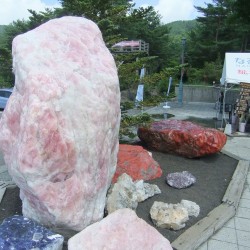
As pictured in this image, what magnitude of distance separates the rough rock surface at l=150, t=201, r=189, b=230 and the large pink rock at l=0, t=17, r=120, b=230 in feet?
2.65

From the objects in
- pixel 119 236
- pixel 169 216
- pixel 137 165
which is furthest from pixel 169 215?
pixel 137 165

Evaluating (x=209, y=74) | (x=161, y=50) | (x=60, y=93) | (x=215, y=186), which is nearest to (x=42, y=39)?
(x=60, y=93)

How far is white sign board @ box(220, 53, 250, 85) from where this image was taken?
11.9 metres

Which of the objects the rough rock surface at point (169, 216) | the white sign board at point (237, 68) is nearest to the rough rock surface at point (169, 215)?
the rough rock surface at point (169, 216)

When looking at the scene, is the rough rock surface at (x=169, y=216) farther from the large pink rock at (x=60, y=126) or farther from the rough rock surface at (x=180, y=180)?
the rough rock surface at (x=180, y=180)

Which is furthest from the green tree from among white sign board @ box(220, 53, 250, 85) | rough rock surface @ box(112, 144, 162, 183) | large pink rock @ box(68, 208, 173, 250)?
large pink rock @ box(68, 208, 173, 250)

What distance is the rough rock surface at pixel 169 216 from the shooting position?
4578 millimetres

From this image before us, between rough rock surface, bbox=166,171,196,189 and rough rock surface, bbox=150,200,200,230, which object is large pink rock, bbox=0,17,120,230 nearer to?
rough rock surface, bbox=150,200,200,230

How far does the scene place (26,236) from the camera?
3.56 meters

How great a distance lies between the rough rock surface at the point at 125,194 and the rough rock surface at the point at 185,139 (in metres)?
2.34

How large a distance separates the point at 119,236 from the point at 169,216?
44.2 inches

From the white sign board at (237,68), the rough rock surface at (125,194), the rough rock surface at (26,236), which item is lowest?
the rough rock surface at (125,194)

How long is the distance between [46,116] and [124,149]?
3.10 metres

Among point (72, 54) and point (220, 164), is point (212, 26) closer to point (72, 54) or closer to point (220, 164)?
point (220, 164)
